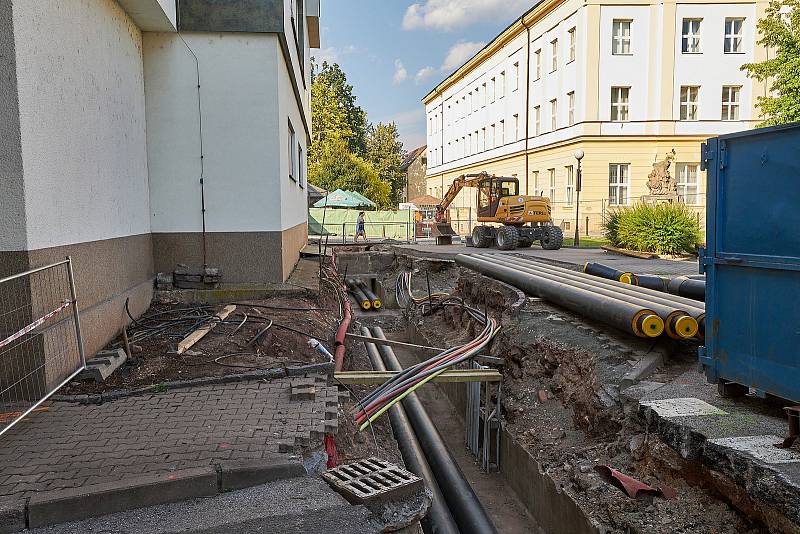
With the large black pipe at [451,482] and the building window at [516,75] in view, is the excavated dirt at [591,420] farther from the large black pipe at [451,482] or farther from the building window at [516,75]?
the building window at [516,75]

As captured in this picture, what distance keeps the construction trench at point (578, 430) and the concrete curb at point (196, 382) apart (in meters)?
0.56

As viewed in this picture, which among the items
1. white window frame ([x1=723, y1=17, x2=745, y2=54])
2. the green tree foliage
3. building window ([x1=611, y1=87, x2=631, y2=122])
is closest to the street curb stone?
building window ([x1=611, y1=87, x2=631, y2=122])

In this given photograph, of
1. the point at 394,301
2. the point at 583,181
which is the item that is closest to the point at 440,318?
the point at 394,301

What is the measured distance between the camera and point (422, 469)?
6621 mm

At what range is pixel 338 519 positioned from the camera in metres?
3.30

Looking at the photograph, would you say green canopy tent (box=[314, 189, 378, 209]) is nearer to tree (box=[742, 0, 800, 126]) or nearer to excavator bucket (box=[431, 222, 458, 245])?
excavator bucket (box=[431, 222, 458, 245])

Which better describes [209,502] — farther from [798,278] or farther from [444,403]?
[444,403]

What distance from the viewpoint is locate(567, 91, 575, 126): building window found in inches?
1249

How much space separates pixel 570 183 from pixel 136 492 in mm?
30706

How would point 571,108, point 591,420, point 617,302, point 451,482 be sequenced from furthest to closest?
point 571,108 → point 617,302 → point 451,482 → point 591,420

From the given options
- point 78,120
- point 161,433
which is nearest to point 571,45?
point 78,120

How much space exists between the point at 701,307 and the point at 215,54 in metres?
7.35

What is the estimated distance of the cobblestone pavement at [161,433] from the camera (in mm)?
3676

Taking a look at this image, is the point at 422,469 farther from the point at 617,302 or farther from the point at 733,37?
the point at 733,37
